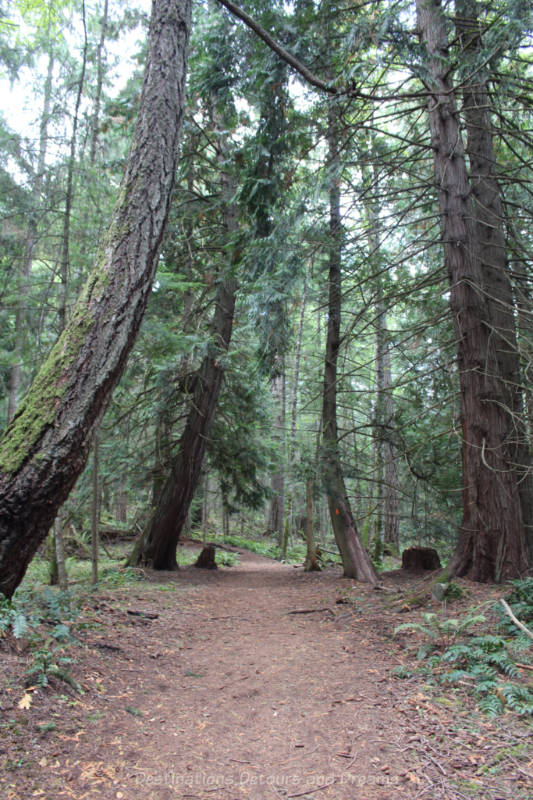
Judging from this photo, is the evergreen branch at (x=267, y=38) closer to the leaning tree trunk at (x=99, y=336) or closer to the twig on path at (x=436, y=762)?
the leaning tree trunk at (x=99, y=336)

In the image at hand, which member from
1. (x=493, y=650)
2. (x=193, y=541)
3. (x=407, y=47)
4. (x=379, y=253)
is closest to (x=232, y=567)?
(x=193, y=541)

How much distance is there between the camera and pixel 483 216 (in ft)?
21.9

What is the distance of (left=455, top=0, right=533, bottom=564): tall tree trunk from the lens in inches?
227

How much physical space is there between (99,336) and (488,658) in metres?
3.89

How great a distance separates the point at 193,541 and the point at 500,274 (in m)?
12.7

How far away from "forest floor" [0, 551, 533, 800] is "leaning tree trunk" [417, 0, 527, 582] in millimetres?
725

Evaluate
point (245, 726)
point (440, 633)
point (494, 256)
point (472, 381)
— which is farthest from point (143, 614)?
point (494, 256)

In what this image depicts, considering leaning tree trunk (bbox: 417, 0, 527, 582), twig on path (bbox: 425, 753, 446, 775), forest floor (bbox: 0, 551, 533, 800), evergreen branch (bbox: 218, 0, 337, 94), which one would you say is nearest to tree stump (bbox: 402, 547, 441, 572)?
leaning tree trunk (bbox: 417, 0, 527, 582)

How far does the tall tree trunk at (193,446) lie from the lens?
9.26 m

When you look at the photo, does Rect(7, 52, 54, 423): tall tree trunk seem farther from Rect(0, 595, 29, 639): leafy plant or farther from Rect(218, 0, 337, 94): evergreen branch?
Rect(218, 0, 337, 94): evergreen branch

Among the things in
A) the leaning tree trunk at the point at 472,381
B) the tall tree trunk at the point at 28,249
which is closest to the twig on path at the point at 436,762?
the leaning tree trunk at the point at 472,381

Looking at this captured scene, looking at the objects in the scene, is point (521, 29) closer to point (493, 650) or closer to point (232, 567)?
point (493, 650)

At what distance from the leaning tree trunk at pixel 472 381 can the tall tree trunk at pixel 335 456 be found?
199cm

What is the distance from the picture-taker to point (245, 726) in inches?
120
